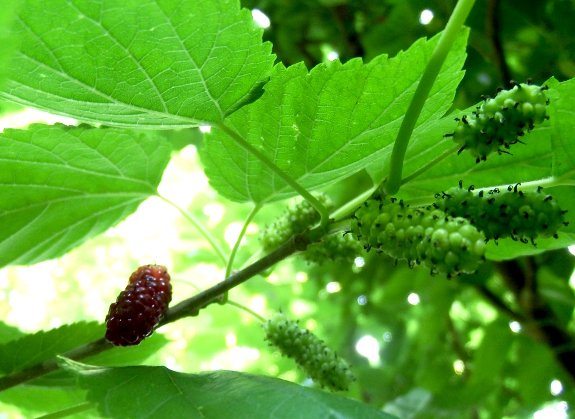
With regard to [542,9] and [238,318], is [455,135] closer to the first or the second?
[542,9]

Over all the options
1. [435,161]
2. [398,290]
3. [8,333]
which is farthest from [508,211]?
[398,290]

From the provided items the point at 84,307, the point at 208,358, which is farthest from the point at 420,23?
the point at 84,307

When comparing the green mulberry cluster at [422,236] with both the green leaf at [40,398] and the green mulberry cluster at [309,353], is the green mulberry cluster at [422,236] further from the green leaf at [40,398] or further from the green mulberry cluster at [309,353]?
the green leaf at [40,398]

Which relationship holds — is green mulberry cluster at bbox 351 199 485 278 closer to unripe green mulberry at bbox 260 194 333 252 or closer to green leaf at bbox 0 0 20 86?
unripe green mulberry at bbox 260 194 333 252

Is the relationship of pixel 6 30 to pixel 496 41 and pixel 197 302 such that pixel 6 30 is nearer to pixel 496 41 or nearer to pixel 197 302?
pixel 197 302

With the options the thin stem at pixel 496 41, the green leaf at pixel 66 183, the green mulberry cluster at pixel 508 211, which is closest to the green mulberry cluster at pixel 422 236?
the green mulberry cluster at pixel 508 211
